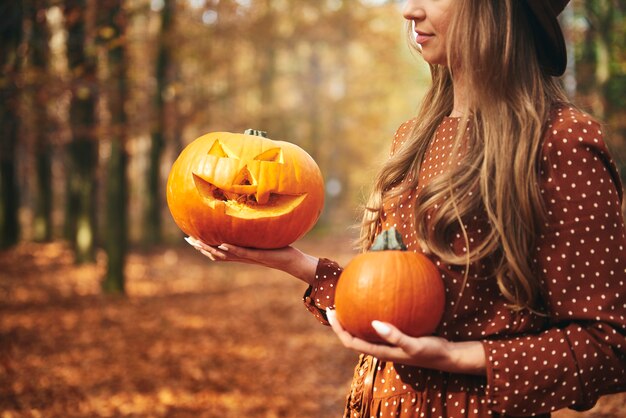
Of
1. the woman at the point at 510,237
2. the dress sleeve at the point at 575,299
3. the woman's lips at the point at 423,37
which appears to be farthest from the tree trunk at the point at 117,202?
the dress sleeve at the point at 575,299

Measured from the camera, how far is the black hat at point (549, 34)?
180 cm

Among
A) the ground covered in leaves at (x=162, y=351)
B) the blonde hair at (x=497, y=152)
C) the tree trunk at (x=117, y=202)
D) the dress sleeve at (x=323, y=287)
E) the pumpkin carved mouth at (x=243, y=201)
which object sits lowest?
the ground covered in leaves at (x=162, y=351)

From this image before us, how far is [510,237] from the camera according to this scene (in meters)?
→ 1.71

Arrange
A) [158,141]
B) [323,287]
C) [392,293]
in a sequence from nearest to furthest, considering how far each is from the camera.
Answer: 1. [392,293]
2. [323,287]
3. [158,141]

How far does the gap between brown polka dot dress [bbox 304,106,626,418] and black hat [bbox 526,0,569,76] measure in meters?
0.20

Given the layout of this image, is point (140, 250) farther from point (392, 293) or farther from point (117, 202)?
point (392, 293)

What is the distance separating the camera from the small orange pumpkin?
172 centimetres

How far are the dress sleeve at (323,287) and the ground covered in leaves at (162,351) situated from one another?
454 centimetres

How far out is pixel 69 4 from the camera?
713 centimetres

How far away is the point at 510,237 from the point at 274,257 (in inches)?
37.2

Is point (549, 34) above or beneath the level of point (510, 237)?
above

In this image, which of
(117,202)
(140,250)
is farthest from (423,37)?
(140,250)

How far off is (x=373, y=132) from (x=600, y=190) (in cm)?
3261

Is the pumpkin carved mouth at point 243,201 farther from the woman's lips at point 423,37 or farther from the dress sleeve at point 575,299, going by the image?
the dress sleeve at point 575,299
